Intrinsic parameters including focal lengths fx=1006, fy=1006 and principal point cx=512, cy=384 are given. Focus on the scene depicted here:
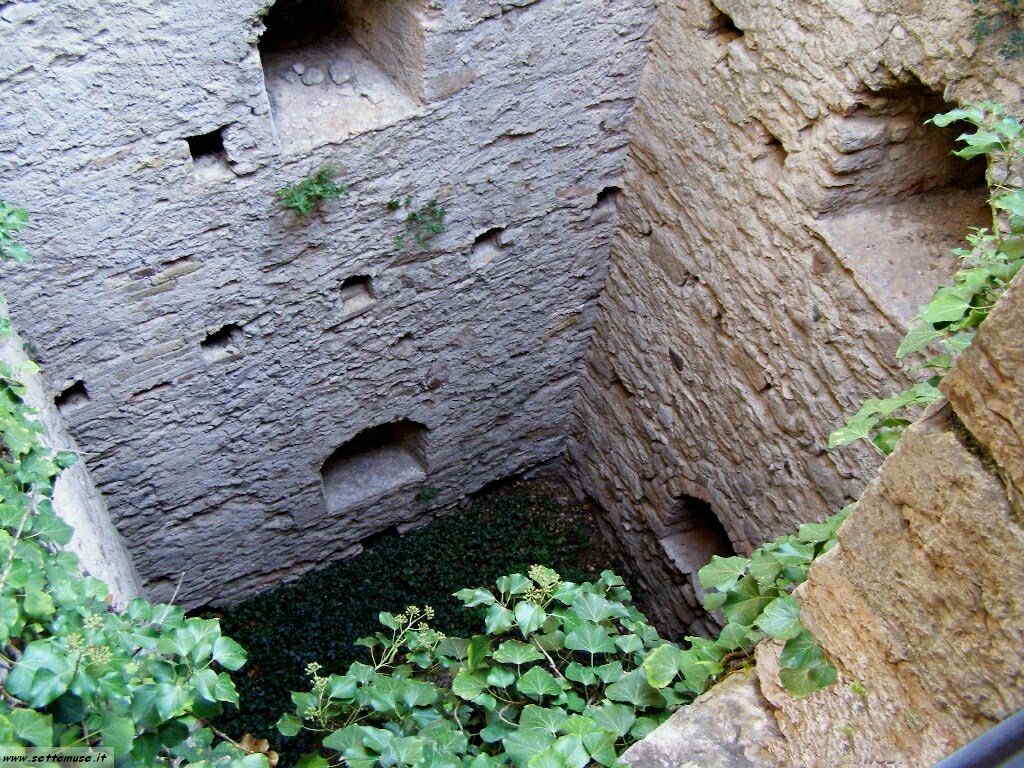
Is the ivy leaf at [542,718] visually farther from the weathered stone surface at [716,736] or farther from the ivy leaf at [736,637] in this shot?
the ivy leaf at [736,637]

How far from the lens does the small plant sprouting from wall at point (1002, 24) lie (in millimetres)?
3412

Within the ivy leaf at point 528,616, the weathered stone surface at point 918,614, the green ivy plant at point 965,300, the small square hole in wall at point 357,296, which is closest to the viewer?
the weathered stone surface at point 918,614

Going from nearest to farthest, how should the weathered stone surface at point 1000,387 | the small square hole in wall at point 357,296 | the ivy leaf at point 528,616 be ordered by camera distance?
the weathered stone surface at point 1000,387 → the ivy leaf at point 528,616 → the small square hole in wall at point 357,296

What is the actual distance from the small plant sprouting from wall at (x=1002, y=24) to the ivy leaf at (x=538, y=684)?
259 centimetres

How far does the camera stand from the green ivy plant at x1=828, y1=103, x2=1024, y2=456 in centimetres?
262

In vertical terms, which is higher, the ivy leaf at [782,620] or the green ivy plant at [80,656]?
the green ivy plant at [80,656]

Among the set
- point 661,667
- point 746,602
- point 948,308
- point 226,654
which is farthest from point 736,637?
point 226,654

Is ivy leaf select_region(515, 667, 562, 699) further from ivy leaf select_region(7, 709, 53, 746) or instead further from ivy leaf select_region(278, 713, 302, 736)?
ivy leaf select_region(7, 709, 53, 746)

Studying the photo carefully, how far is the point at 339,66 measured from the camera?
177 inches

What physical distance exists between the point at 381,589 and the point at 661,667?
362 centimetres

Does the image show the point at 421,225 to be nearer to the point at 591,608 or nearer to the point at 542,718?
the point at 591,608

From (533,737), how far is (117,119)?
2655mm

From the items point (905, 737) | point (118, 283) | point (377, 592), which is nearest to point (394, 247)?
point (118, 283)

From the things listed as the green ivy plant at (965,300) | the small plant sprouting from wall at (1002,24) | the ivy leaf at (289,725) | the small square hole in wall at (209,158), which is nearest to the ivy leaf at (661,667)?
the green ivy plant at (965,300)
